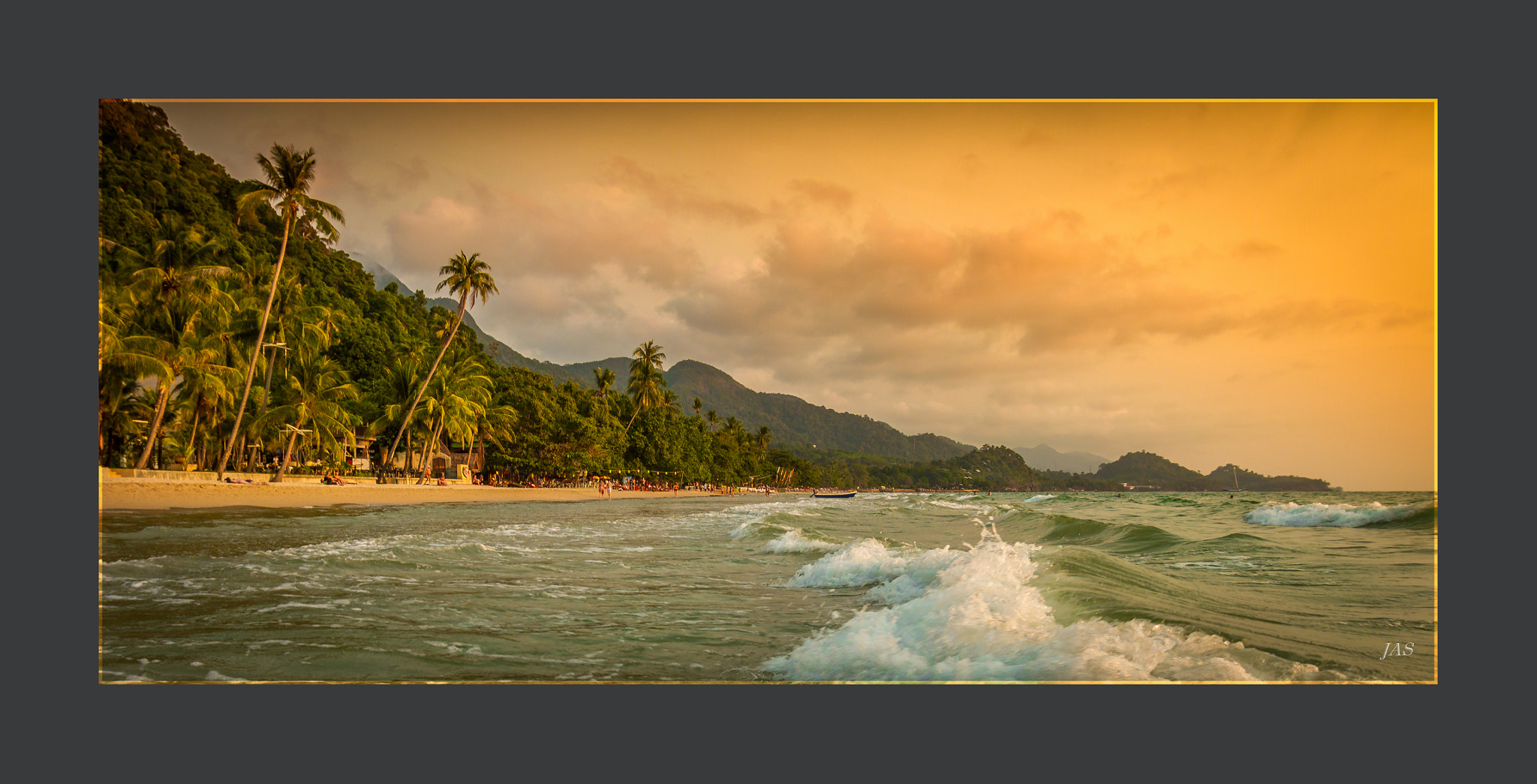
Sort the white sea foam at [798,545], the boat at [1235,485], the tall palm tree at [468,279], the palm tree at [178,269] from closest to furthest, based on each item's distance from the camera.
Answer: the boat at [1235,485], the tall palm tree at [468,279], the white sea foam at [798,545], the palm tree at [178,269]

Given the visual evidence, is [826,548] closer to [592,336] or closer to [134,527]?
[592,336]

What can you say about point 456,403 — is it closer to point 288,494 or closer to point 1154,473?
point 288,494

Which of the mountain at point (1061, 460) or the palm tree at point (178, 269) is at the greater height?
the palm tree at point (178, 269)

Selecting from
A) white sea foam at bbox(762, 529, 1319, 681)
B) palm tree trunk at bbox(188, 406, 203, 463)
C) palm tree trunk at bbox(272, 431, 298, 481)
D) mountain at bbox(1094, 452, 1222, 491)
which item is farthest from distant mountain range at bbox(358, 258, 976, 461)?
palm tree trunk at bbox(272, 431, 298, 481)

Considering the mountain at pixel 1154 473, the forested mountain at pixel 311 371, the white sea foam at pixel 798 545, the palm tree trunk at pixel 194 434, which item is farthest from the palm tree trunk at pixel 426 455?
the mountain at pixel 1154 473

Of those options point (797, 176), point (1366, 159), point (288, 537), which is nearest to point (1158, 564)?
point (1366, 159)

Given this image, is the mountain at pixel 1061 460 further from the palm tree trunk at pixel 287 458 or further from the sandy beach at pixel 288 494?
the palm tree trunk at pixel 287 458

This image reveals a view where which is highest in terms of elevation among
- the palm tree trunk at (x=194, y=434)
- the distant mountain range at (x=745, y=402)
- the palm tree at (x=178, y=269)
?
the palm tree at (x=178, y=269)

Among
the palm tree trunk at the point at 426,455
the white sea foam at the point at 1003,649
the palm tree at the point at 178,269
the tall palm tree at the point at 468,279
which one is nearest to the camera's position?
the white sea foam at the point at 1003,649
